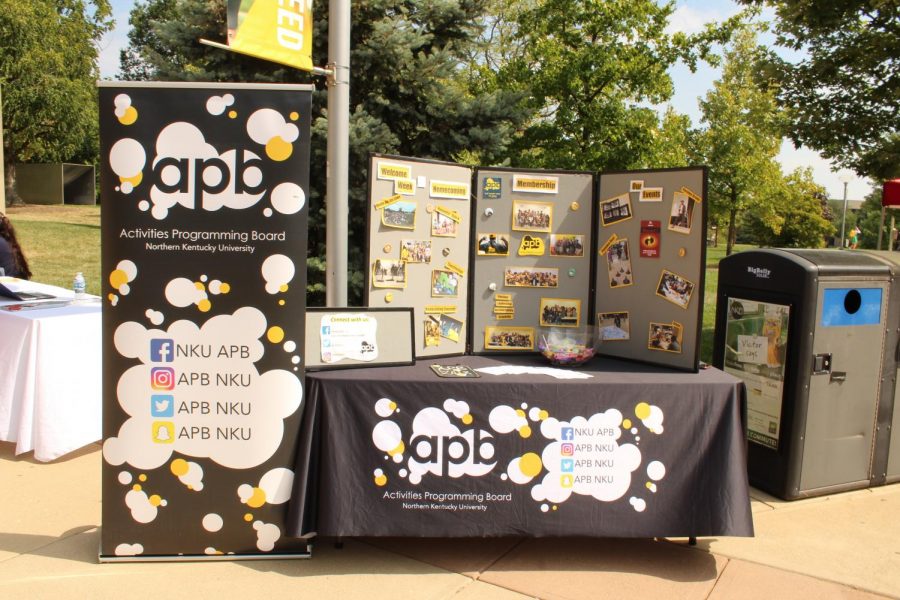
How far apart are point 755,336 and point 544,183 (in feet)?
6.22

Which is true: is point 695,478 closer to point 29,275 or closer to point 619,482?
point 619,482

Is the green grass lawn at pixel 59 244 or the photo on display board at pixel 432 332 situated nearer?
the photo on display board at pixel 432 332

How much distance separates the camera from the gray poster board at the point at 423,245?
390 centimetres

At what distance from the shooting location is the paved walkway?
130 inches

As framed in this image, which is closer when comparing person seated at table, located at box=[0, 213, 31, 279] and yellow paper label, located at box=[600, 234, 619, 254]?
yellow paper label, located at box=[600, 234, 619, 254]

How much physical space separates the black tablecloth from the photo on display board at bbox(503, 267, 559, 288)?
81 cm

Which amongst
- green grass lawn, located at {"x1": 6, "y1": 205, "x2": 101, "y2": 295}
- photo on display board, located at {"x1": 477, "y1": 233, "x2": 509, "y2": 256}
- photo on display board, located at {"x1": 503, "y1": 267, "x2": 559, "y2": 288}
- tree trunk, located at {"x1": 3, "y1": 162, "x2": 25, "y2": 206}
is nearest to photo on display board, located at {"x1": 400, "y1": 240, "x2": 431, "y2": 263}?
photo on display board, located at {"x1": 477, "y1": 233, "x2": 509, "y2": 256}

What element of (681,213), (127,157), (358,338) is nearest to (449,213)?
(358,338)

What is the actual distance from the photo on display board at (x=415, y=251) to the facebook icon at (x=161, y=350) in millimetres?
1313

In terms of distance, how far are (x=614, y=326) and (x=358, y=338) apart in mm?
1576

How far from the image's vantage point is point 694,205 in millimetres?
3820

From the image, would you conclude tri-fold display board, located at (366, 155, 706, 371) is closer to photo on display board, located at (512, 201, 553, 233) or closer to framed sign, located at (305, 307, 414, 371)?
photo on display board, located at (512, 201, 553, 233)

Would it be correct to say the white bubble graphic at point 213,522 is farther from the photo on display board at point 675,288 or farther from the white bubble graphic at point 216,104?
the photo on display board at point 675,288

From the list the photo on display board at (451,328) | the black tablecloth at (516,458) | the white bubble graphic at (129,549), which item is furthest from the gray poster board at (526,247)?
the white bubble graphic at (129,549)
